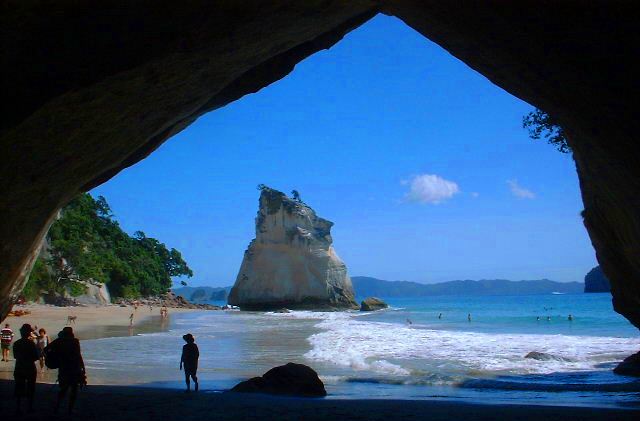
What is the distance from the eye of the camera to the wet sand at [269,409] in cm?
868

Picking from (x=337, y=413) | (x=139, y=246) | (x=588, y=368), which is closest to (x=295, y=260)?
(x=139, y=246)

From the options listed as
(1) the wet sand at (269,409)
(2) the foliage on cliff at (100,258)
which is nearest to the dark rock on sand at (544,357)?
(1) the wet sand at (269,409)

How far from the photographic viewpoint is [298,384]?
11750 mm

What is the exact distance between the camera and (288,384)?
11797mm

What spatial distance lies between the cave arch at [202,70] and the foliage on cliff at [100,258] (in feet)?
116

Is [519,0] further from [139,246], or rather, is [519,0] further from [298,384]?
[139,246]

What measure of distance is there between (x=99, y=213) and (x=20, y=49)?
72.6 meters

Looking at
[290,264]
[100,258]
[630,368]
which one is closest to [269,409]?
[630,368]

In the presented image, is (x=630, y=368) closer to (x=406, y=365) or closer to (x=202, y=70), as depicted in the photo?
(x=406, y=365)

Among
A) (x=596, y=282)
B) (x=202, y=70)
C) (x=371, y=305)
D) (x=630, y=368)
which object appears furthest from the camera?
(x=596, y=282)

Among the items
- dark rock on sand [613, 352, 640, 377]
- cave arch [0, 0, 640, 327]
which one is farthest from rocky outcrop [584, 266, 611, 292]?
cave arch [0, 0, 640, 327]

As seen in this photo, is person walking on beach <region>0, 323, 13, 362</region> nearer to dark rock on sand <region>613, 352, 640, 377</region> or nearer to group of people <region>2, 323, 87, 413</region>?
group of people <region>2, 323, 87, 413</region>

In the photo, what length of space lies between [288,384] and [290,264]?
62500mm

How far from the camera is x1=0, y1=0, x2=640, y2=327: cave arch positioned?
6176mm
